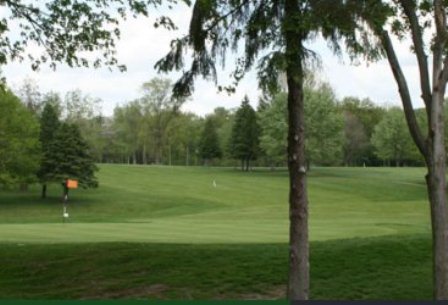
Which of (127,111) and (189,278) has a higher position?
(127,111)

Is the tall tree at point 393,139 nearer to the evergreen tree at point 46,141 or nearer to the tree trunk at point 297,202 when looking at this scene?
the evergreen tree at point 46,141

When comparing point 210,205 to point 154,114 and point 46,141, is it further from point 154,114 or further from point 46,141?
point 154,114

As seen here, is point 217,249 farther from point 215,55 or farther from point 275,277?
point 215,55

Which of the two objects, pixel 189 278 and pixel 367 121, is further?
pixel 367 121

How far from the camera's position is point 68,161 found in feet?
184

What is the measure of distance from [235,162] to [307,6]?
4096 inches

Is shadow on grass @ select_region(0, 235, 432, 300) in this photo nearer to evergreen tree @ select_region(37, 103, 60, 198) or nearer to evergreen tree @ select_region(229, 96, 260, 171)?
evergreen tree @ select_region(37, 103, 60, 198)

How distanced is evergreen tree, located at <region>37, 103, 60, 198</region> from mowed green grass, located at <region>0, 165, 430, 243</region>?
2.51 meters

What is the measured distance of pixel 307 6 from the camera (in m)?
9.09

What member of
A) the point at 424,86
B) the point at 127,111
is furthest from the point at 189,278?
the point at 127,111

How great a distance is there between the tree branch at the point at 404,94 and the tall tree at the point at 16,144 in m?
46.4

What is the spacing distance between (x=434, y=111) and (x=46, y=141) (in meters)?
55.0

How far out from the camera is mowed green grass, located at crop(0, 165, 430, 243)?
23.3 m

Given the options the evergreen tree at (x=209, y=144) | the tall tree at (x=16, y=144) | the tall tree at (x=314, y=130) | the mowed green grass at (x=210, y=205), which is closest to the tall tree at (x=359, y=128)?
the mowed green grass at (x=210, y=205)
